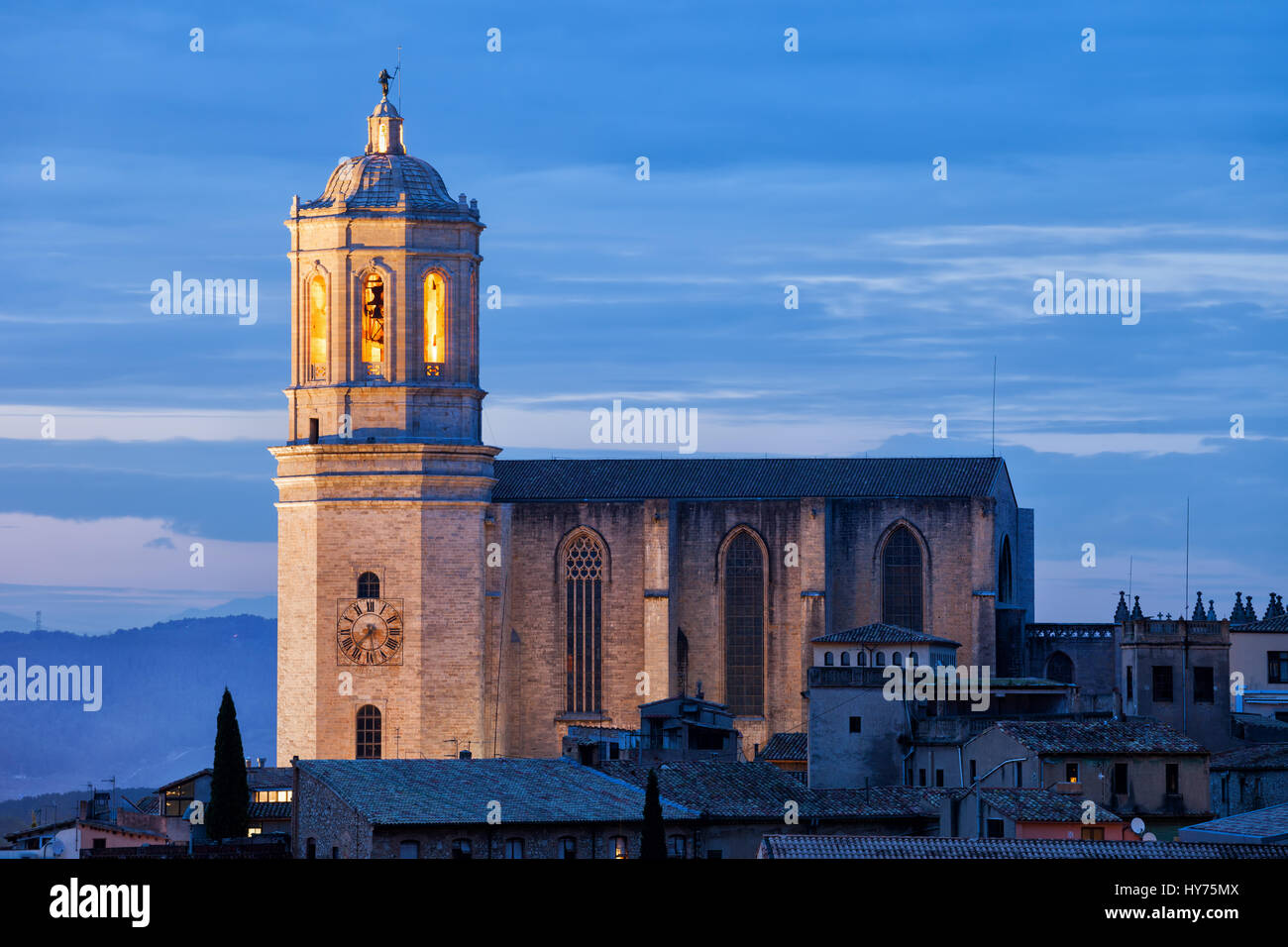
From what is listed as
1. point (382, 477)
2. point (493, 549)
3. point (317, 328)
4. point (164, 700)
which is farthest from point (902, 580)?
point (164, 700)

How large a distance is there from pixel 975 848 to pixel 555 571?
127 feet

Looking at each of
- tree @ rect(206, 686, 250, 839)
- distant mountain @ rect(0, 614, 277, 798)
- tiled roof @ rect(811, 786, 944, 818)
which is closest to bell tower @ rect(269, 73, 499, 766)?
tree @ rect(206, 686, 250, 839)

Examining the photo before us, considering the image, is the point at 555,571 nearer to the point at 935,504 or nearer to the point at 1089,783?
the point at 935,504

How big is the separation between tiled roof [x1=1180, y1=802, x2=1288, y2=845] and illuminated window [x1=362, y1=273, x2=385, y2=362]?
3521 centimetres

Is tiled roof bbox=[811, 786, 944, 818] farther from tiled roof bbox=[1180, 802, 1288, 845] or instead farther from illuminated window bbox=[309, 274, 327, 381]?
illuminated window bbox=[309, 274, 327, 381]

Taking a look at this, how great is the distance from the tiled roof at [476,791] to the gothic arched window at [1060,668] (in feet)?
71.7

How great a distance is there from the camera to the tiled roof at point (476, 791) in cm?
6166

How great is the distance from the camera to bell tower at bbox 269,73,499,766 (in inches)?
3305

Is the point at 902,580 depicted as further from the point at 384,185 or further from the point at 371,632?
the point at 384,185

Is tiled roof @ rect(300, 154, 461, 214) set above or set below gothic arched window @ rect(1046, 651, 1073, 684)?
above

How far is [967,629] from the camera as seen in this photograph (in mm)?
86375
